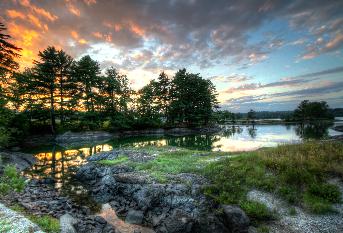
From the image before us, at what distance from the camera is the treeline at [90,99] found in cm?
5272

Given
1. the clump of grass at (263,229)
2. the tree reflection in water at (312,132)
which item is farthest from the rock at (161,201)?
the tree reflection in water at (312,132)

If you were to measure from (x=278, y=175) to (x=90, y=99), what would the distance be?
191 feet

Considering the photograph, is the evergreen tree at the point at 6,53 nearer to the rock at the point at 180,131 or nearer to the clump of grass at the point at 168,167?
the clump of grass at the point at 168,167

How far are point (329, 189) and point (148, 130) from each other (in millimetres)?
62238

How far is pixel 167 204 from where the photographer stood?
13039 mm

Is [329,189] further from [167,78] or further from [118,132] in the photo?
[167,78]

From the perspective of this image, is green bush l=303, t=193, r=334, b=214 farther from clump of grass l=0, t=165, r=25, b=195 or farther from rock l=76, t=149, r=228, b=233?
clump of grass l=0, t=165, r=25, b=195

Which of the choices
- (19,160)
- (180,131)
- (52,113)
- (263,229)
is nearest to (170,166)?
(263,229)

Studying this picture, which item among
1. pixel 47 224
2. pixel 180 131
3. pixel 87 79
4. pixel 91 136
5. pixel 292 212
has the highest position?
pixel 87 79

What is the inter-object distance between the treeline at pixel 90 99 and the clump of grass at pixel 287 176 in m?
31.7

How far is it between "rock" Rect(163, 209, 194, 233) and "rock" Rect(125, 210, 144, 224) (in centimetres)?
193

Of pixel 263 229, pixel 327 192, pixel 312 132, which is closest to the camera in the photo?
pixel 263 229

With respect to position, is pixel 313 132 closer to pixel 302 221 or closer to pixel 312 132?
pixel 312 132

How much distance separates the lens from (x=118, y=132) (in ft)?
218
